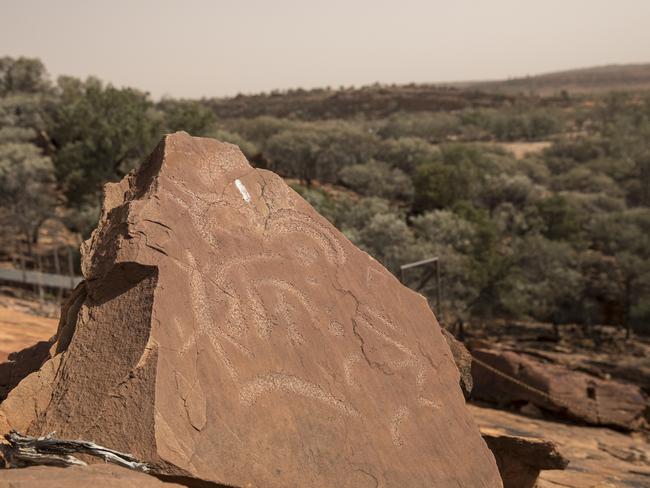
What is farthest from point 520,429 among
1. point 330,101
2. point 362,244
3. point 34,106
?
point 330,101

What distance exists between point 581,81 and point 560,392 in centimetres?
12725

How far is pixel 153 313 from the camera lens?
350 centimetres

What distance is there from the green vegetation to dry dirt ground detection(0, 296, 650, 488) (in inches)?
159

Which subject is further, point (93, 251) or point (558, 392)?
point (558, 392)

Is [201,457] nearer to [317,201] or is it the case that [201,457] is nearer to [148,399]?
[148,399]

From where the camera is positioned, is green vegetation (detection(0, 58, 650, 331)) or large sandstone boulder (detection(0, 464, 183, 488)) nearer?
large sandstone boulder (detection(0, 464, 183, 488))

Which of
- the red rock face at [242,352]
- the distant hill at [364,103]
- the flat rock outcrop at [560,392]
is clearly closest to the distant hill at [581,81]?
the distant hill at [364,103]

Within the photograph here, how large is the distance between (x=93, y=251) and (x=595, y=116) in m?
59.1

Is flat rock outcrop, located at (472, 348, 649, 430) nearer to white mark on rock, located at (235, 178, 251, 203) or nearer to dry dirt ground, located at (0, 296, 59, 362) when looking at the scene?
dry dirt ground, located at (0, 296, 59, 362)

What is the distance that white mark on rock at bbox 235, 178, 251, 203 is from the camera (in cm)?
453

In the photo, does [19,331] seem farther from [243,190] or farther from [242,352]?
[242,352]

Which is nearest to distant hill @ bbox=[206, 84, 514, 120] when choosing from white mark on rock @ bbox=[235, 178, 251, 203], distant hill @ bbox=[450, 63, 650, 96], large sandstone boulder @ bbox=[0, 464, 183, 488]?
distant hill @ bbox=[450, 63, 650, 96]

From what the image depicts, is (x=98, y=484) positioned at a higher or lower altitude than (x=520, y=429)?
higher

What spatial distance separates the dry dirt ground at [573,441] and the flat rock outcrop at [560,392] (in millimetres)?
236
